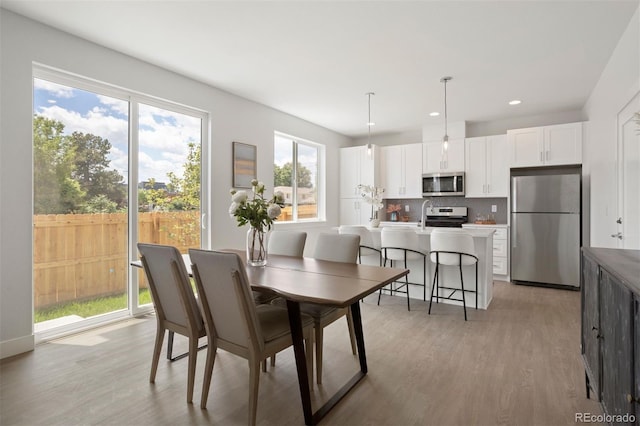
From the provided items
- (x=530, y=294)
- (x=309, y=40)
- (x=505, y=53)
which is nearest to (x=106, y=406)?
(x=309, y=40)

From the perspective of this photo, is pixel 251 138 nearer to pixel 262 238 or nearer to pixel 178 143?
pixel 178 143

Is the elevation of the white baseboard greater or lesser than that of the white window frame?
lesser

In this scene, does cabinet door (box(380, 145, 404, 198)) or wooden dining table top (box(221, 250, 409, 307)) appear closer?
wooden dining table top (box(221, 250, 409, 307))

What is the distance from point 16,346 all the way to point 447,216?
583 centimetres

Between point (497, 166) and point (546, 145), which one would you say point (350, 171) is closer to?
point (497, 166)

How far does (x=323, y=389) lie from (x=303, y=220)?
3927 millimetres

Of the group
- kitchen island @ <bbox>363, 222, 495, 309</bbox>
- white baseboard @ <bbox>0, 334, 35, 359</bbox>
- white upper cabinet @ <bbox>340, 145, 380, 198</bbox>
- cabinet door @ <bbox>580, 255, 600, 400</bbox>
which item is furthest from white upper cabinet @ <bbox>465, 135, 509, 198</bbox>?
white baseboard @ <bbox>0, 334, 35, 359</bbox>

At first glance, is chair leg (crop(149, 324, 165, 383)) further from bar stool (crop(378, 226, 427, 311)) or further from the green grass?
bar stool (crop(378, 226, 427, 311))

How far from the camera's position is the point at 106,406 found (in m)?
1.93

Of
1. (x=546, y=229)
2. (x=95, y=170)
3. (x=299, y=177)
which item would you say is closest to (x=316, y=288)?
(x=95, y=170)

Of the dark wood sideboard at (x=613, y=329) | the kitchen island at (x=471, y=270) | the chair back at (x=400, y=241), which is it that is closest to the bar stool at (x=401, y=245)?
the chair back at (x=400, y=241)

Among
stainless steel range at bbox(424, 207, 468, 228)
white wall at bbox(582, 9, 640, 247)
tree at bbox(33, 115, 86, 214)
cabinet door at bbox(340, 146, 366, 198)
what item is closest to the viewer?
white wall at bbox(582, 9, 640, 247)

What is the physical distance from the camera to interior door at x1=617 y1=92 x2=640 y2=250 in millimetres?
2725

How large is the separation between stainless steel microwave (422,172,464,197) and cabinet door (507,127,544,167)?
2.72 ft
